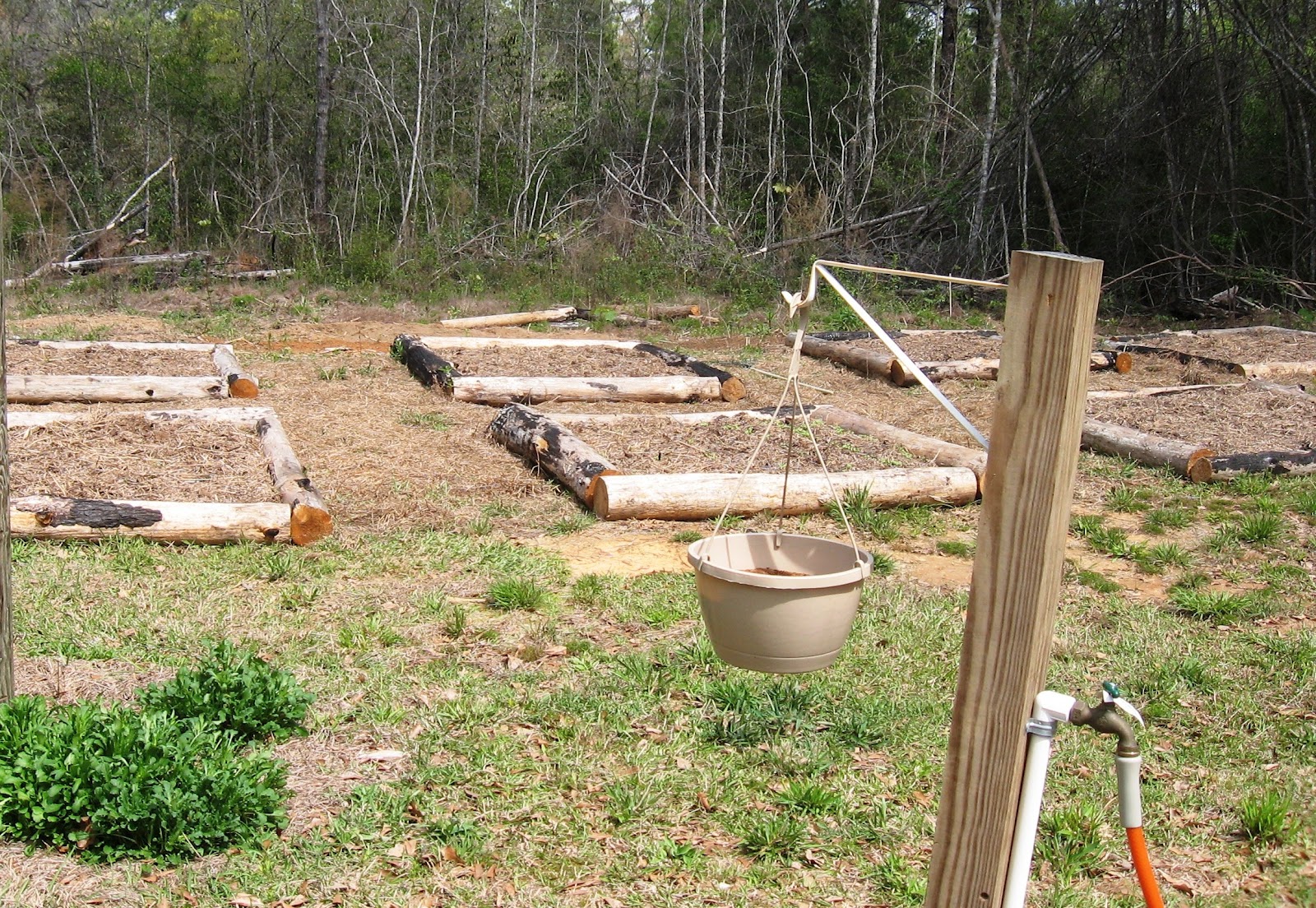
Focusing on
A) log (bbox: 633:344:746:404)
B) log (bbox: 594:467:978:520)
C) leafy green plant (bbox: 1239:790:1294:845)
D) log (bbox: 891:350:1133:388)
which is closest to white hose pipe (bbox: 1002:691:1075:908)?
leafy green plant (bbox: 1239:790:1294:845)

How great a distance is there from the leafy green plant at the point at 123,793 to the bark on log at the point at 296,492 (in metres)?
2.42

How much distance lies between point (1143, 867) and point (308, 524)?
4.31m

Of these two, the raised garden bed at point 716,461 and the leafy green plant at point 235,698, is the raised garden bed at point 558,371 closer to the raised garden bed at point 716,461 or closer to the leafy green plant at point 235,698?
the raised garden bed at point 716,461

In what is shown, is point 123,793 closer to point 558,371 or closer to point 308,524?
point 308,524

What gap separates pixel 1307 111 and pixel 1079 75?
2770mm

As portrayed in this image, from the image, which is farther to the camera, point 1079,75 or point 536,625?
point 1079,75

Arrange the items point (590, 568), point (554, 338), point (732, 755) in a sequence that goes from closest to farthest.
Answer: point (732, 755) → point (590, 568) → point (554, 338)

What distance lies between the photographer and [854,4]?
65.1 feet

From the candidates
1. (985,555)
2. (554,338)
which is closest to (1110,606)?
(985,555)

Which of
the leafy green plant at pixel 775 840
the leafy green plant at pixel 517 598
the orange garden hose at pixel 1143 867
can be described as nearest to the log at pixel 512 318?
the leafy green plant at pixel 517 598

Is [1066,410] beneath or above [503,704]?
above

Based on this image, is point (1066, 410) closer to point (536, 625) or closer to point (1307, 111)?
point (536, 625)

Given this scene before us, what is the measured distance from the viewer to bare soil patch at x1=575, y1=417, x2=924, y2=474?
22.5 ft

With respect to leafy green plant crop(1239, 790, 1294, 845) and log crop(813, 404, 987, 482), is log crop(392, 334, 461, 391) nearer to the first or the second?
log crop(813, 404, 987, 482)
